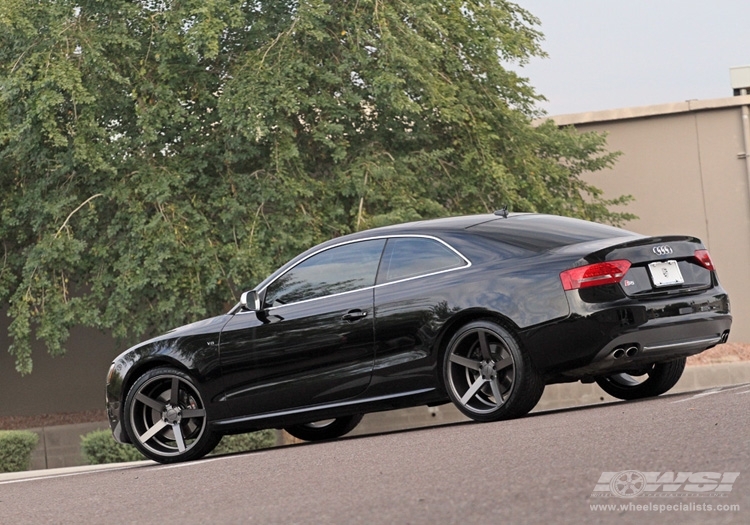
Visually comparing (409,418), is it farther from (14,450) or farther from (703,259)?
(703,259)

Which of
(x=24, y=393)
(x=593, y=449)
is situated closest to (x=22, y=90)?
(x=24, y=393)

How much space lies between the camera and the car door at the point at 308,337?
8.85m

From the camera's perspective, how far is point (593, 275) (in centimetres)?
805

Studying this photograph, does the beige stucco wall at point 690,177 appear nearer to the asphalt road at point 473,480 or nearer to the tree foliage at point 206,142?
the tree foliage at point 206,142

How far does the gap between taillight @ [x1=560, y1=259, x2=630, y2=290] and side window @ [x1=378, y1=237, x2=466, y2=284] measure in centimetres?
96

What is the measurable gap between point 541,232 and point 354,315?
149 cm

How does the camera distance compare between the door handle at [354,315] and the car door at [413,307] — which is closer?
the car door at [413,307]

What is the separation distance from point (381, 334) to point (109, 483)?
7.12 feet

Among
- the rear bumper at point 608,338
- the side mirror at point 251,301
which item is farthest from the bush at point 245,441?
the rear bumper at point 608,338

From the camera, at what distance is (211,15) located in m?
18.5

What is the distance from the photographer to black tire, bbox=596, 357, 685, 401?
373 inches

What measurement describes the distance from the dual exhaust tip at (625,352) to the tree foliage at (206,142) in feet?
34.5

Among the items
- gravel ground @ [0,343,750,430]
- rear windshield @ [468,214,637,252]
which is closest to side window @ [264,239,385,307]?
rear windshield @ [468,214,637,252]

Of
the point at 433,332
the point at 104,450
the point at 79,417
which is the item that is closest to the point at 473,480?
the point at 433,332
